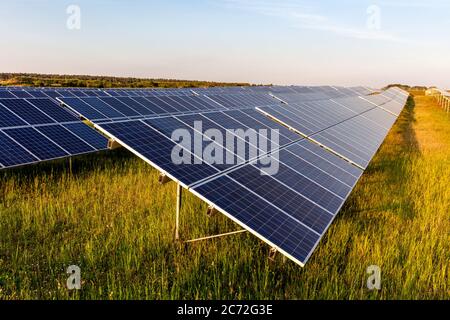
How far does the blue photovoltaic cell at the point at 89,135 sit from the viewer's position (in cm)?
1416

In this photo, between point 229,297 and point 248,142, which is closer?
point 229,297

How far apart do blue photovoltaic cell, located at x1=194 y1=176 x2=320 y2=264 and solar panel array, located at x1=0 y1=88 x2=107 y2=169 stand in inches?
296

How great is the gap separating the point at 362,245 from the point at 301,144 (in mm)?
3552

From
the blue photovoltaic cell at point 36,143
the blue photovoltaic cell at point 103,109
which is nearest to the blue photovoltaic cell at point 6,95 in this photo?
the blue photovoltaic cell at point 36,143

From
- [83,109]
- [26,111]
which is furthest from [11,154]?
[83,109]

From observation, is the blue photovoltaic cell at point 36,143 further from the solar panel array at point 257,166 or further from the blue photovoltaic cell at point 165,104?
the blue photovoltaic cell at point 165,104

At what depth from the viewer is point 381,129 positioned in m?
17.0

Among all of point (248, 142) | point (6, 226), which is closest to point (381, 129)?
point (248, 142)

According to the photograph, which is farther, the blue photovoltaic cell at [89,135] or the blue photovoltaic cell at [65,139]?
the blue photovoltaic cell at [89,135]

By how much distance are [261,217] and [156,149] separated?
2107 millimetres

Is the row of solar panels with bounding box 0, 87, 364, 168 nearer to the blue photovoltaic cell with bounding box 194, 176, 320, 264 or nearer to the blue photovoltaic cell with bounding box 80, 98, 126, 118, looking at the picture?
the blue photovoltaic cell with bounding box 80, 98, 126, 118

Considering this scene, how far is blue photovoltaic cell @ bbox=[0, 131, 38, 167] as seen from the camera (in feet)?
33.5

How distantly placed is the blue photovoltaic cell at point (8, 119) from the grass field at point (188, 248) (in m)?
2.55
